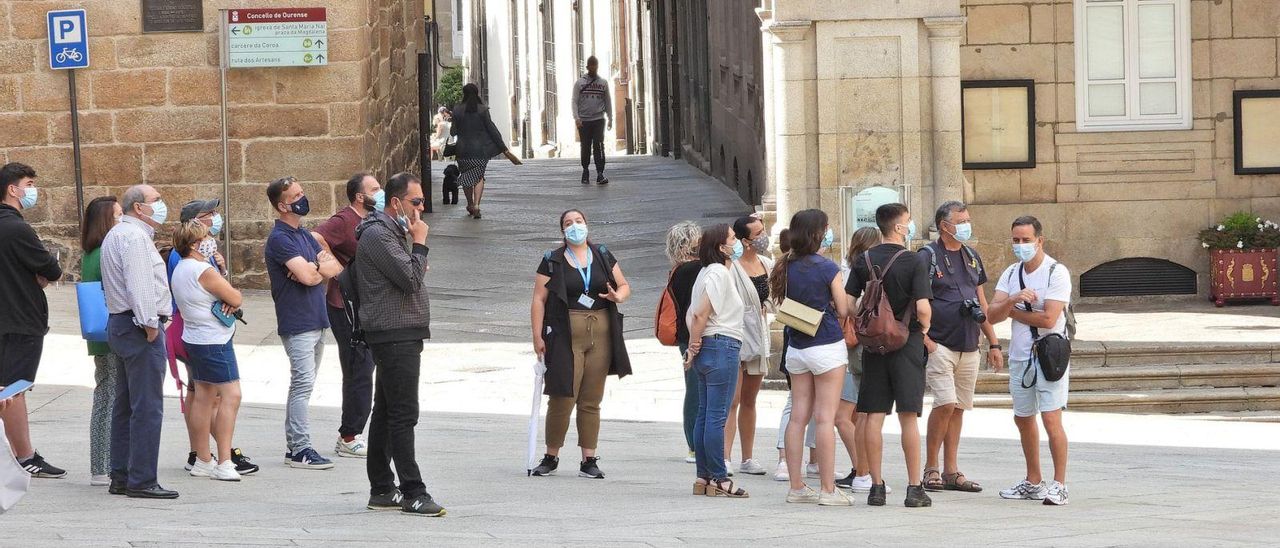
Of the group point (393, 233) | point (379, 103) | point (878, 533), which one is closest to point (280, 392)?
point (393, 233)

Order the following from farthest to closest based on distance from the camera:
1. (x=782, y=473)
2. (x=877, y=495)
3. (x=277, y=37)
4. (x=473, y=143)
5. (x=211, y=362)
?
(x=473, y=143) < (x=277, y=37) < (x=782, y=473) < (x=211, y=362) < (x=877, y=495)

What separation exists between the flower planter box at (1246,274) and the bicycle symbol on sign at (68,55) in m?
10.3

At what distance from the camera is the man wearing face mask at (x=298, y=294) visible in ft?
32.7

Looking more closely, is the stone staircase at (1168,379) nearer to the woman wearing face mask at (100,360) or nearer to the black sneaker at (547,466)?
the black sneaker at (547,466)

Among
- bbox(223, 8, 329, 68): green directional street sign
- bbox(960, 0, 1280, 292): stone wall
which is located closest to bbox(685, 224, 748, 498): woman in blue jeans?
bbox(960, 0, 1280, 292): stone wall

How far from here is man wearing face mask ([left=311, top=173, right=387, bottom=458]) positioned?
408 inches

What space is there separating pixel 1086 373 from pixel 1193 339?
1.12m

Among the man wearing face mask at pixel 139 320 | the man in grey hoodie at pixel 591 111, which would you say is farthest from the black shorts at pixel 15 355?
the man in grey hoodie at pixel 591 111

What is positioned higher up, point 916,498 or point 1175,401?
point 916,498

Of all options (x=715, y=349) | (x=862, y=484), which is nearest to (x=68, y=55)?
(x=715, y=349)

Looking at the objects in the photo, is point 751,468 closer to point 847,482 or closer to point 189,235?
point 847,482

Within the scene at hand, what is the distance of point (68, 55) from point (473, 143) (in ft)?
22.8

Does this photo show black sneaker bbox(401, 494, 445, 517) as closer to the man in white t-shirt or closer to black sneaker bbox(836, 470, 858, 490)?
black sneaker bbox(836, 470, 858, 490)

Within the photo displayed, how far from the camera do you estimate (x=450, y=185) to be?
25.5 meters
